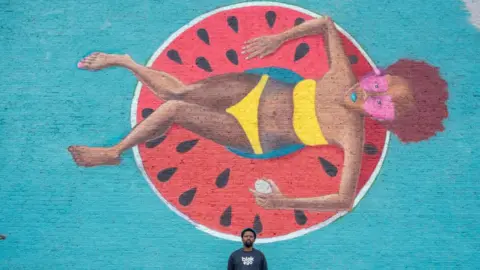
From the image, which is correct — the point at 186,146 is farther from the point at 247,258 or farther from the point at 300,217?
the point at 247,258

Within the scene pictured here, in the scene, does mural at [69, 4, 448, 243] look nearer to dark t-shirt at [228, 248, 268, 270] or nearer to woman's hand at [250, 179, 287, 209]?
woman's hand at [250, 179, 287, 209]

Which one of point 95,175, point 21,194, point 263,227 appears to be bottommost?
point 21,194

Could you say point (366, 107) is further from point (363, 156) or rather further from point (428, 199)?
point (428, 199)

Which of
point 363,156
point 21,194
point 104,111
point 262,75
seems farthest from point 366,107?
point 21,194

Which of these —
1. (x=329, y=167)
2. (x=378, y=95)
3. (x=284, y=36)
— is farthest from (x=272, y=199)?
(x=284, y=36)

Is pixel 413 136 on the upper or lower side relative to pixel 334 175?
upper

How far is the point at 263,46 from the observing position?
7.71 m

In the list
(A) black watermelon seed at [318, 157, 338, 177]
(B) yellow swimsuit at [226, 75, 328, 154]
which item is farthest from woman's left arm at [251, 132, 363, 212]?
(B) yellow swimsuit at [226, 75, 328, 154]

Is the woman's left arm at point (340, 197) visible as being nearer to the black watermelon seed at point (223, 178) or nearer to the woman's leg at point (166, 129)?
the black watermelon seed at point (223, 178)

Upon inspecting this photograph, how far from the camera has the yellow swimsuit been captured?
25.1 feet

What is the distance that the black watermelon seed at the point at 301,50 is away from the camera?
771 centimetres

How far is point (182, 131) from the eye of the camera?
7.71 metres

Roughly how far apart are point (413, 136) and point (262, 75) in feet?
6.43

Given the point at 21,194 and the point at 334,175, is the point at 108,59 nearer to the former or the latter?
the point at 21,194
